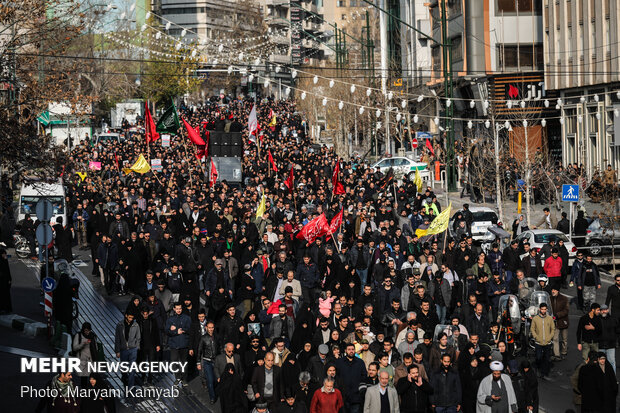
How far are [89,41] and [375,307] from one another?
211 feet

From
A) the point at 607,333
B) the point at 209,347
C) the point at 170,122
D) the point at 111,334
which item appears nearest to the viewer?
the point at 209,347

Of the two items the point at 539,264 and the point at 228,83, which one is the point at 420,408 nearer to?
the point at 539,264

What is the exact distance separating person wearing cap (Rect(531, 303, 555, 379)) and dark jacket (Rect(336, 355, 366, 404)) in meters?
4.22

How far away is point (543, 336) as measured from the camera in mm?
16922

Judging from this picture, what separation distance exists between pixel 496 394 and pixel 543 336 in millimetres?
4277

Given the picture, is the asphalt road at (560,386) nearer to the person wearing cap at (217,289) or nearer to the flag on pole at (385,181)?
the person wearing cap at (217,289)

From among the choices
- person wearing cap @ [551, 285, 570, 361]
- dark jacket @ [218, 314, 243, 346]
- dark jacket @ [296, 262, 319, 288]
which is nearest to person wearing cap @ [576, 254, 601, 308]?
person wearing cap @ [551, 285, 570, 361]

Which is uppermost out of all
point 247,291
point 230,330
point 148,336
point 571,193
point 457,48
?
point 457,48

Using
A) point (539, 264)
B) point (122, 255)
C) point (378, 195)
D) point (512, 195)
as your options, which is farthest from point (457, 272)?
point (512, 195)

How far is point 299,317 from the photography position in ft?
53.3

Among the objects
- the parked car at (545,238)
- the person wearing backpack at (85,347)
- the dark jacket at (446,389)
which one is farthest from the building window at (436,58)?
the dark jacket at (446,389)

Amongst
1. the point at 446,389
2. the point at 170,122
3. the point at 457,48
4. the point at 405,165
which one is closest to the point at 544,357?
the point at 446,389

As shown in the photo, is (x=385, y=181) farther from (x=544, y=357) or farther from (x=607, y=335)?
(x=607, y=335)

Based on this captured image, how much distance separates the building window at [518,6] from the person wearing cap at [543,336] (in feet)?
125
